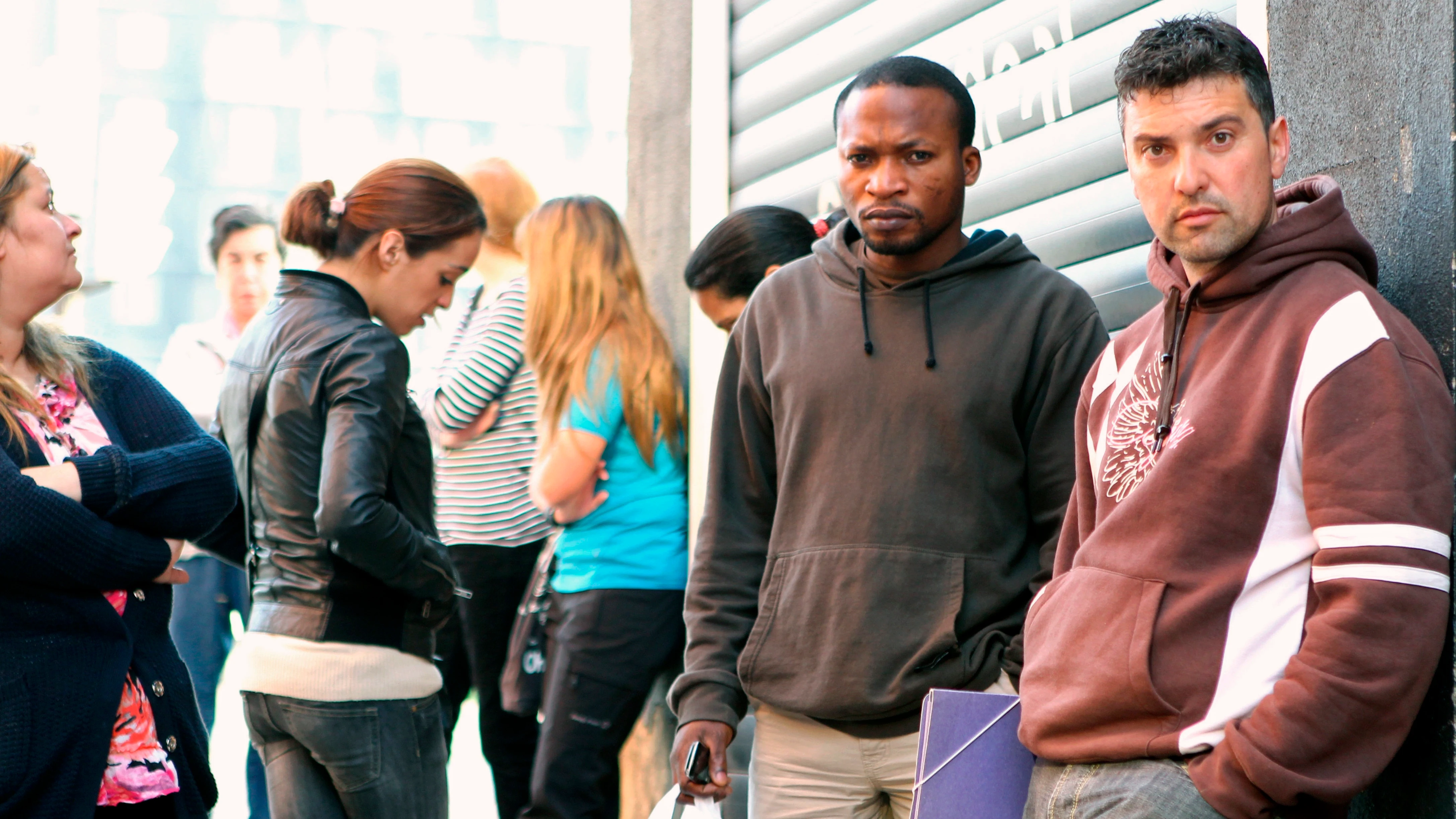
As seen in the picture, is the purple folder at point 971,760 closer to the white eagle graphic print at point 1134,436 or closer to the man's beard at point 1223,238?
the white eagle graphic print at point 1134,436

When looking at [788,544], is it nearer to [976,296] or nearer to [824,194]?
[976,296]

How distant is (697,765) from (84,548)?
120 cm

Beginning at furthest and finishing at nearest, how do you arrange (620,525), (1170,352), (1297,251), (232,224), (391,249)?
1. (232,224)
2. (620,525)
3. (391,249)
4. (1170,352)
5. (1297,251)

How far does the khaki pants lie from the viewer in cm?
262

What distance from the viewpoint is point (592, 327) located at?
4438mm

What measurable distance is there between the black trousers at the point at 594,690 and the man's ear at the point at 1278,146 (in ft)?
8.45

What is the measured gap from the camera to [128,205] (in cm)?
4806

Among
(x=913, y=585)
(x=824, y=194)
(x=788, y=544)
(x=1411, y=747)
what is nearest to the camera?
(x=1411, y=747)

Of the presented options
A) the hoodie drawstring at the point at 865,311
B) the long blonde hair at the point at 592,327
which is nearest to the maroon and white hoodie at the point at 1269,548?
the hoodie drawstring at the point at 865,311

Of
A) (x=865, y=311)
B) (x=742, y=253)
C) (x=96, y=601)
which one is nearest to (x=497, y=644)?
(x=742, y=253)

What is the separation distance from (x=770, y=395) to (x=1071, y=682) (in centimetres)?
107

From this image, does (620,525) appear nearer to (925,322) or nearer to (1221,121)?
(925,322)

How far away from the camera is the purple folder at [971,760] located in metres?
2.17

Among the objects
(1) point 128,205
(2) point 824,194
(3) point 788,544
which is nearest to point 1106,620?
(3) point 788,544
